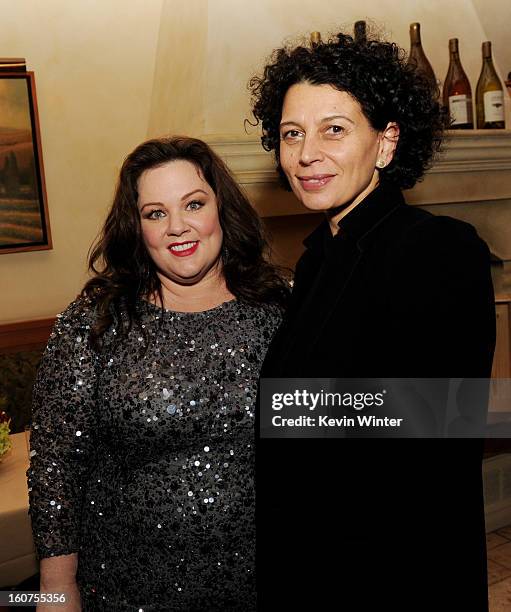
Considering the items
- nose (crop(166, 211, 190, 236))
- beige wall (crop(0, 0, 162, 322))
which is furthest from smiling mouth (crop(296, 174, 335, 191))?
beige wall (crop(0, 0, 162, 322))

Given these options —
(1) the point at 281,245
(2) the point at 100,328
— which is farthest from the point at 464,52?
(2) the point at 100,328

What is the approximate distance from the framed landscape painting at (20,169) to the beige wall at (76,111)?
62 millimetres

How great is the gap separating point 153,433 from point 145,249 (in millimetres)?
413

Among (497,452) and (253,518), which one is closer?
(253,518)

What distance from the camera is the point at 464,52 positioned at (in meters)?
3.34

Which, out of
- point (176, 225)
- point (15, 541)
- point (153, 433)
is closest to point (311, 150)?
point (176, 225)

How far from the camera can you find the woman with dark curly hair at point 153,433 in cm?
143

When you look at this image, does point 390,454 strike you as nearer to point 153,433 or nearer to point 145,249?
point 153,433

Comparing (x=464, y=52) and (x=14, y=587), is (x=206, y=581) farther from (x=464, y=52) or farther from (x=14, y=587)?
(x=464, y=52)

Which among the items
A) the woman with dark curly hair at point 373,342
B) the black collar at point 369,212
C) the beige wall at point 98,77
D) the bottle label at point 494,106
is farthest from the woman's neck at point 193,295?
the bottle label at point 494,106

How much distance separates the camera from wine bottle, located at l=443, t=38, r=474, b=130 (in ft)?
10.2

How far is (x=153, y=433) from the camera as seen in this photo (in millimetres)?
1424

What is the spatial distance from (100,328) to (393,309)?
0.64 m

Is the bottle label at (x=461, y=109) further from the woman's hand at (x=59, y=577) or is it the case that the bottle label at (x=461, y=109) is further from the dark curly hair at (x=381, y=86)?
the woman's hand at (x=59, y=577)
